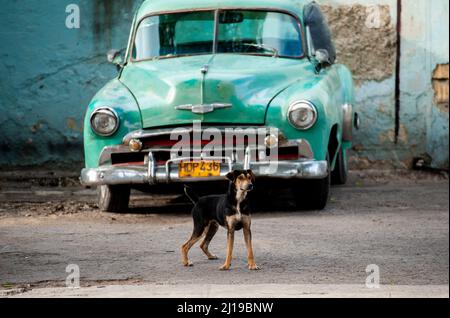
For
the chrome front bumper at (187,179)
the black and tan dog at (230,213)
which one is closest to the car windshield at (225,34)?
the chrome front bumper at (187,179)

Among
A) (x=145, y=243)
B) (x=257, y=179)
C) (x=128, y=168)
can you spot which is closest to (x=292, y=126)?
(x=257, y=179)

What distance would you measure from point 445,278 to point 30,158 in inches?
302

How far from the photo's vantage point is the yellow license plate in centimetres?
877

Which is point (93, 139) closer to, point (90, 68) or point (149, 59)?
point (149, 59)

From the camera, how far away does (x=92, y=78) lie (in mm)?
13000

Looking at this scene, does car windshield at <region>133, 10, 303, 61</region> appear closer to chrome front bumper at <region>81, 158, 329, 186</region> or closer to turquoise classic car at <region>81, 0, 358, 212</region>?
turquoise classic car at <region>81, 0, 358, 212</region>

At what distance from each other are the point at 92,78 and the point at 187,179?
454cm

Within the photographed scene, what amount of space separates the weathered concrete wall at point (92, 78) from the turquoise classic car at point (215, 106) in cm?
292

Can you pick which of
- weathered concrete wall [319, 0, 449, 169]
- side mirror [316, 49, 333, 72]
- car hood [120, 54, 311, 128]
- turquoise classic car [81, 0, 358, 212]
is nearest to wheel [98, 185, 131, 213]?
turquoise classic car [81, 0, 358, 212]

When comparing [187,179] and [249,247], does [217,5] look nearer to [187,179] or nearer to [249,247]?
[187,179]

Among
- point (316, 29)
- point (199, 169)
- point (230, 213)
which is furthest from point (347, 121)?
point (230, 213)

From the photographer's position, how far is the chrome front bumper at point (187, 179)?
346 inches

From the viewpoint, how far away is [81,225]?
873cm

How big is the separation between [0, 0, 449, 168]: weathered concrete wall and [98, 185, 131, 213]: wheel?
138 inches
